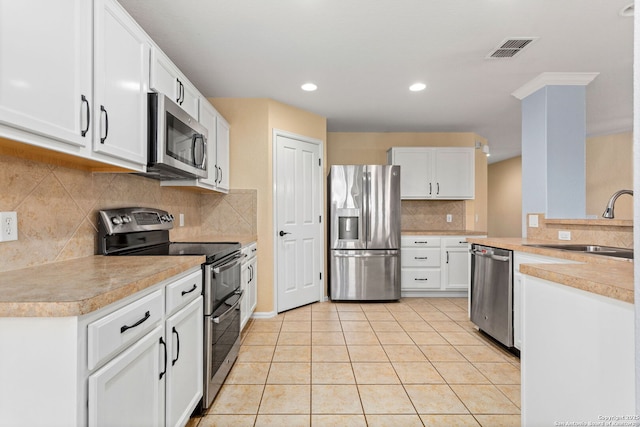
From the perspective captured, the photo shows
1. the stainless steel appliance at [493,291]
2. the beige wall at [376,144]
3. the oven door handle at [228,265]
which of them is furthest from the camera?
the beige wall at [376,144]

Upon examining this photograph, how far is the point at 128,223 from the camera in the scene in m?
2.02

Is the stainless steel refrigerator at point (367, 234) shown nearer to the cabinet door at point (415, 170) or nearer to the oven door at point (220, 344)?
the cabinet door at point (415, 170)

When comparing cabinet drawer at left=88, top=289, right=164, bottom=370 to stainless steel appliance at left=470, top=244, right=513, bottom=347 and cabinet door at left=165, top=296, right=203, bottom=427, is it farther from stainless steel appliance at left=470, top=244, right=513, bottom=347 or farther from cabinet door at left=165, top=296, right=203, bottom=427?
stainless steel appliance at left=470, top=244, right=513, bottom=347

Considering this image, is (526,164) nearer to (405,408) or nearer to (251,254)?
(405,408)

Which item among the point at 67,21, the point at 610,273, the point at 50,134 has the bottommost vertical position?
the point at 610,273

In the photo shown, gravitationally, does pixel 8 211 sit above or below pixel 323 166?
below

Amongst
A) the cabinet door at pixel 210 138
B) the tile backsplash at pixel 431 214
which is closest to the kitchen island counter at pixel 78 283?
the cabinet door at pixel 210 138

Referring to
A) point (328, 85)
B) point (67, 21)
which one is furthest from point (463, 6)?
point (67, 21)

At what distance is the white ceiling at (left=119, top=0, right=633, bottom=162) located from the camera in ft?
6.53

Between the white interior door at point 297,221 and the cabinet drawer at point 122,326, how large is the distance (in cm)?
229

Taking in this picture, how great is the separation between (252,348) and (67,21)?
2353mm

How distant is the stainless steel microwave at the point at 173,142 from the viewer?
1809 mm

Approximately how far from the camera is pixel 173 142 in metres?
2.00

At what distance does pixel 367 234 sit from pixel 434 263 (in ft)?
3.44
